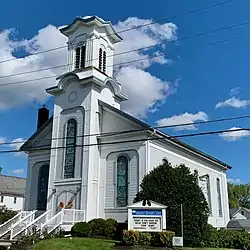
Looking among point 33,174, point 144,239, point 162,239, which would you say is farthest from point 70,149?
point 162,239

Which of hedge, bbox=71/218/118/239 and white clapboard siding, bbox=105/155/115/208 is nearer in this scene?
hedge, bbox=71/218/118/239

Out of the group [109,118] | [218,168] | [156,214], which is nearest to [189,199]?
[156,214]

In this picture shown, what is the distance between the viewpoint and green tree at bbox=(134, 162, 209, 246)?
22.2 m

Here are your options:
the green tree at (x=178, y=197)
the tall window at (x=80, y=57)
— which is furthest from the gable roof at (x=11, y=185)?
the green tree at (x=178, y=197)

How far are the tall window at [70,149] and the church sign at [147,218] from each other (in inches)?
373

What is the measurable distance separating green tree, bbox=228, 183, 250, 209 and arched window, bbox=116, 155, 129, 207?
70.0m

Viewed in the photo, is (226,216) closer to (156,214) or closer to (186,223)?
(186,223)

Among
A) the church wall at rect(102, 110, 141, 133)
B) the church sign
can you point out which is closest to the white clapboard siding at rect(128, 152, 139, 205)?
the church wall at rect(102, 110, 141, 133)

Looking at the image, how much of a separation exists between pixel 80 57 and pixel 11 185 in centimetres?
4150

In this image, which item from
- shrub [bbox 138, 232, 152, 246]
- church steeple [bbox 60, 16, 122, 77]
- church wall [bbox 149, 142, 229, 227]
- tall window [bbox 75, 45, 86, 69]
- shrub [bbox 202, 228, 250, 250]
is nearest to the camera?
shrub [bbox 138, 232, 152, 246]

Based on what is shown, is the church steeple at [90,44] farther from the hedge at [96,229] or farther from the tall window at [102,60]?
the hedge at [96,229]

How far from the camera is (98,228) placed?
23.8 metres

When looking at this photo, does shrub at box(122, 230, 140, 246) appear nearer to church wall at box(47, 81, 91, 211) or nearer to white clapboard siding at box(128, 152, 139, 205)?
white clapboard siding at box(128, 152, 139, 205)

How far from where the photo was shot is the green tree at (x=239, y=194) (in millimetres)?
91125
